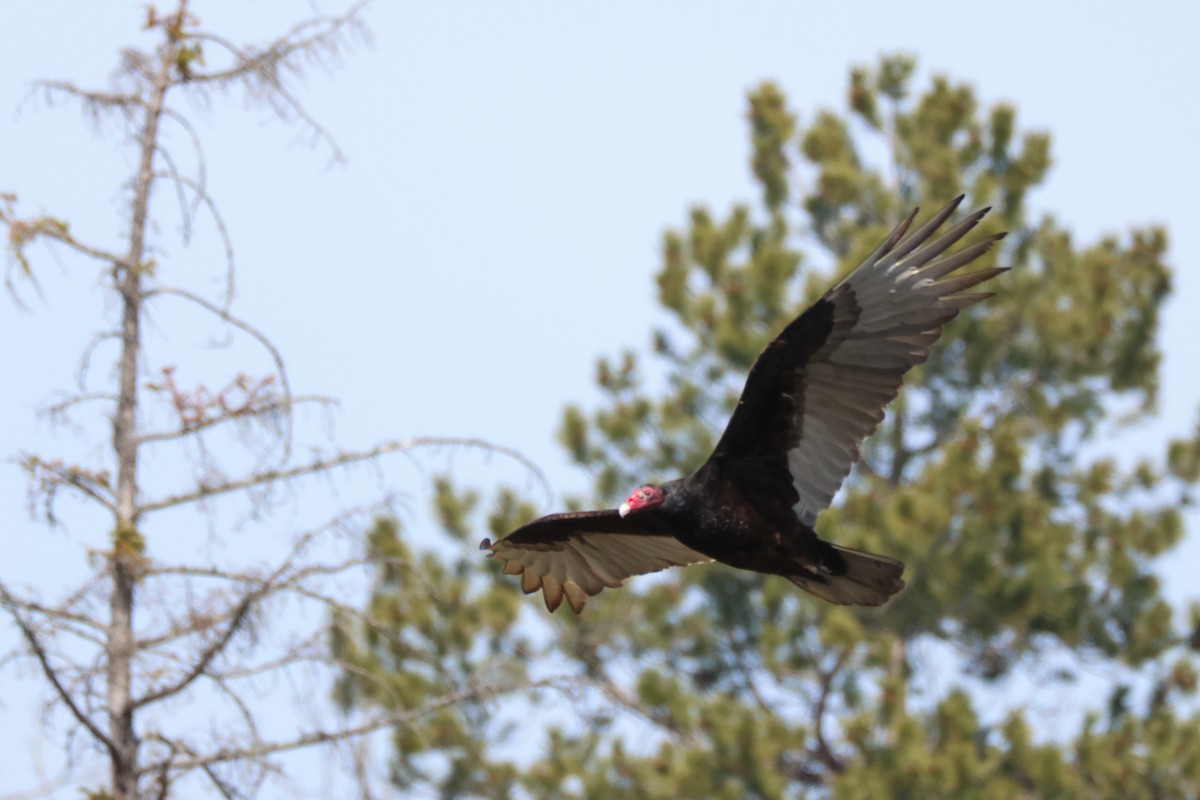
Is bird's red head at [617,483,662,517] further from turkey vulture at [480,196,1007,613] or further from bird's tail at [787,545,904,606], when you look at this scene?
bird's tail at [787,545,904,606]

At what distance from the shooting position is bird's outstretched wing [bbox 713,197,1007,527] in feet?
16.7

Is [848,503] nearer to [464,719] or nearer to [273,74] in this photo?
[464,719]

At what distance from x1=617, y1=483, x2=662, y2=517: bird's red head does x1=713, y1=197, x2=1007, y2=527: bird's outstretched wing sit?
8.3 inches

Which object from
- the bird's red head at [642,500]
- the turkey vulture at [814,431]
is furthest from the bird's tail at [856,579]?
the bird's red head at [642,500]

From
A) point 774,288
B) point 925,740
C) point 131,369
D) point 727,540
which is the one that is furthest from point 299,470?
point 774,288

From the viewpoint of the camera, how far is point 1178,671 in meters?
12.7

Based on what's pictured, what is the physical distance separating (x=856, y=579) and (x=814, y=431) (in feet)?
1.53

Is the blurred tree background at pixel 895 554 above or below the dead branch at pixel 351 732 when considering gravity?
above

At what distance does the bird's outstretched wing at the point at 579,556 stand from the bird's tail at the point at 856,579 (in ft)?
1.95

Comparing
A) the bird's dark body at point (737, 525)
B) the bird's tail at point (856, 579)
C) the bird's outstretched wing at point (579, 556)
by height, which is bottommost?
the bird's tail at point (856, 579)

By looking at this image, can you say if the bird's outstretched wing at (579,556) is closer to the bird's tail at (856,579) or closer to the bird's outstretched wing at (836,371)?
the bird's tail at (856,579)

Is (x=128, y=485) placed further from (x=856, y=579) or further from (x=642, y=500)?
(x=856, y=579)

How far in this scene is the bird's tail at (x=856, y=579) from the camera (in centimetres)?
529

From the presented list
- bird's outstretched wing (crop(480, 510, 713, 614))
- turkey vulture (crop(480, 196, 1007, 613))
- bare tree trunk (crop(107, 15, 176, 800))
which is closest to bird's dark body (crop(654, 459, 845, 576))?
turkey vulture (crop(480, 196, 1007, 613))
